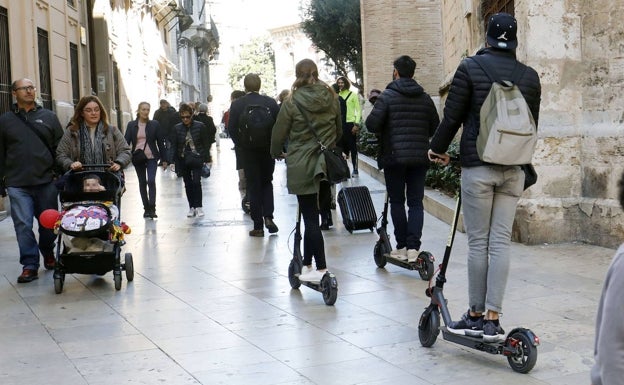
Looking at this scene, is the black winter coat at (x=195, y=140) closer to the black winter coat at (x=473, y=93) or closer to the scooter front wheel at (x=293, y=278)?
the scooter front wheel at (x=293, y=278)

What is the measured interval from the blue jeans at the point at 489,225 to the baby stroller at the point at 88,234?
3.67 metres

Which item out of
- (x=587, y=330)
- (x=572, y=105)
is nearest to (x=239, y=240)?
(x=572, y=105)

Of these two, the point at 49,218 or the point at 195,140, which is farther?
the point at 195,140

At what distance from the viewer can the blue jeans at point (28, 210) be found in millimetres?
8797

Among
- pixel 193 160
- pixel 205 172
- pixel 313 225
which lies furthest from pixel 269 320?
pixel 205 172

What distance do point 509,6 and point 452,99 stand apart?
6674mm

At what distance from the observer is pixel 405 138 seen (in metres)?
8.30

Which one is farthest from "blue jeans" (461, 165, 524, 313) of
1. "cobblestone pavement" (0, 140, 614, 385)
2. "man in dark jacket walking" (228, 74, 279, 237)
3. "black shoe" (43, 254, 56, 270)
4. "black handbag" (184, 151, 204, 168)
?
"black handbag" (184, 151, 204, 168)

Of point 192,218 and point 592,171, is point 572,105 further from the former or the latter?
point 192,218

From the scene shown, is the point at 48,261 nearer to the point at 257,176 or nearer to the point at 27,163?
the point at 27,163

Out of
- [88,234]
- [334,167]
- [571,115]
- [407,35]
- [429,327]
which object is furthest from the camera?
[407,35]

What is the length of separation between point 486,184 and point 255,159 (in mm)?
6173

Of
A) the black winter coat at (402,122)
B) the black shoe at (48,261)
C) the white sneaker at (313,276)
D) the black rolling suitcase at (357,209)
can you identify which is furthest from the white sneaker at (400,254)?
the black shoe at (48,261)

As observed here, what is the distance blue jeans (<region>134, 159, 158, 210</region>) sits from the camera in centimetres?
1404
